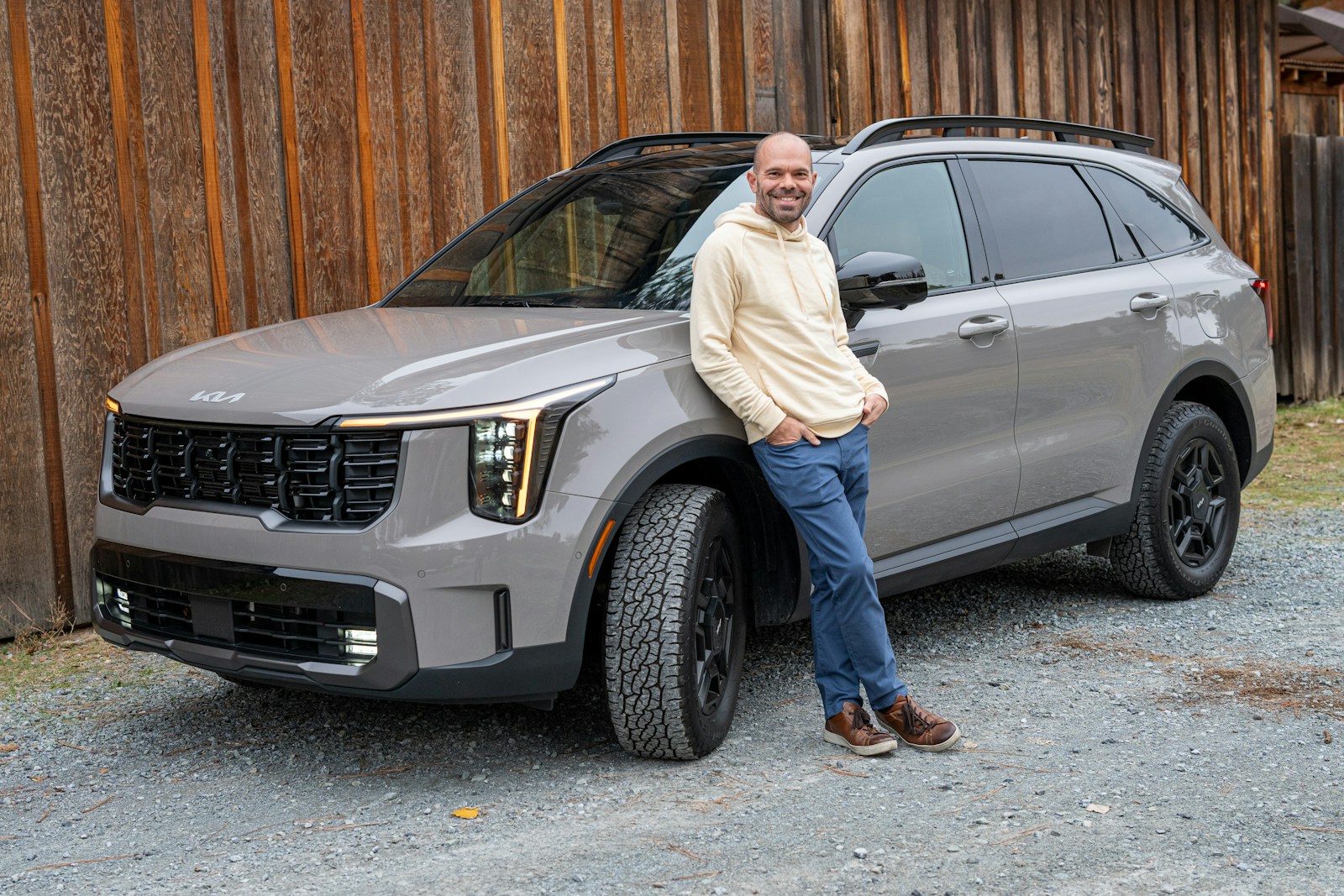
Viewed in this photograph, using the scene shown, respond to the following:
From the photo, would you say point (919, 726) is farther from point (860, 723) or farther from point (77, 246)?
point (77, 246)

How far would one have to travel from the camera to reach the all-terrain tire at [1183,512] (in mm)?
5746

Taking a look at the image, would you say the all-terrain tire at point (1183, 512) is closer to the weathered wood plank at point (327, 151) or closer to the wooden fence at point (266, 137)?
the wooden fence at point (266, 137)

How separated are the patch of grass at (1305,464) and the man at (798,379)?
482cm

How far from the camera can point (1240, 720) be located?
4.40 m

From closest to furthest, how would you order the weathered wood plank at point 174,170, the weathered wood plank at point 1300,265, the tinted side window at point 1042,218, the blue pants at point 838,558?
1. the blue pants at point 838,558
2. the tinted side window at point 1042,218
3. the weathered wood plank at point 174,170
4. the weathered wood plank at point 1300,265

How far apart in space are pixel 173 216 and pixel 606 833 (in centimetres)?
374

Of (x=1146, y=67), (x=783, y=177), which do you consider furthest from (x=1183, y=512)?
(x=1146, y=67)

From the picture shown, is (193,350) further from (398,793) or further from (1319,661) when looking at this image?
(1319,661)

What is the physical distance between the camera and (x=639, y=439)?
3830mm

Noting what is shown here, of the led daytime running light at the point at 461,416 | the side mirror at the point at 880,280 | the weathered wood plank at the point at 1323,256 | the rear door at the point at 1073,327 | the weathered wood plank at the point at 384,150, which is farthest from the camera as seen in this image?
the weathered wood plank at the point at 1323,256

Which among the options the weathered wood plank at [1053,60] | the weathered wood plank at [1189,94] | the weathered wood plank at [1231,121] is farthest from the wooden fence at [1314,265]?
the weathered wood plank at [1053,60]

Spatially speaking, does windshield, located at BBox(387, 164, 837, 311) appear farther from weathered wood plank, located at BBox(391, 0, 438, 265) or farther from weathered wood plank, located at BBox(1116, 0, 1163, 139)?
weathered wood plank, located at BBox(1116, 0, 1163, 139)

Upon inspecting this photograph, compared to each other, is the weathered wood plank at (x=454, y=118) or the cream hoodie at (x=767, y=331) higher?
the weathered wood plank at (x=454, y=118)

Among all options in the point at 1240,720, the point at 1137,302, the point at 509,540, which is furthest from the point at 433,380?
the point at 1137,302
